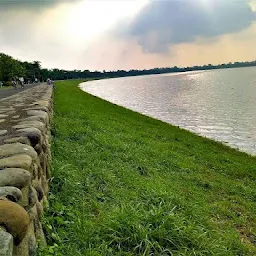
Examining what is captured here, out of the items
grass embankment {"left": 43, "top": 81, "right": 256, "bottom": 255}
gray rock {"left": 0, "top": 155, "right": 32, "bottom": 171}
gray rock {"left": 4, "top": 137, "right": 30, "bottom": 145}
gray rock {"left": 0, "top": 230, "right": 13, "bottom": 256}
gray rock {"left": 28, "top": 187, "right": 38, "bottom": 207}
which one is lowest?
grass embankment {"left": 43, "top": 81, "right": 256, "bottom": 255}

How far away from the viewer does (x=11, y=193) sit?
2375mm

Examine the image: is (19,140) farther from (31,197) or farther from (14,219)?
(14,219)

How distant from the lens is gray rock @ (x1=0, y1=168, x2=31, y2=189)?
8.25 ft

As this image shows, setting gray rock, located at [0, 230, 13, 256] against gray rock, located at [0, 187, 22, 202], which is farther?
gray rock, located at [0, 187, 22, 202]

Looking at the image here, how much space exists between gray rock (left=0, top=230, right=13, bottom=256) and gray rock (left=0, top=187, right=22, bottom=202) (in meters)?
0.44

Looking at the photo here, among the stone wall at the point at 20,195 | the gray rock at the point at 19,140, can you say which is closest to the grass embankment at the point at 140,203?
the stone wall at the point at 20,195

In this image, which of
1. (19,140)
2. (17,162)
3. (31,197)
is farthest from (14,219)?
(19,140)

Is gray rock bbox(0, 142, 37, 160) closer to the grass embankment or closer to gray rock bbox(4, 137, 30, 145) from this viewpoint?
gray rock bbox(4, 137, 30, 145)

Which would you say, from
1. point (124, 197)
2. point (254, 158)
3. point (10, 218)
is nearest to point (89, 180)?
point (124, 197)

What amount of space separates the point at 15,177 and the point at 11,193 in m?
0.22

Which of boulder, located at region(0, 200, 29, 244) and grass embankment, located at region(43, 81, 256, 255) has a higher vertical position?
boulder, located at region(0, 200, 29, 244)

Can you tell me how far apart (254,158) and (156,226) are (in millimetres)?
8408

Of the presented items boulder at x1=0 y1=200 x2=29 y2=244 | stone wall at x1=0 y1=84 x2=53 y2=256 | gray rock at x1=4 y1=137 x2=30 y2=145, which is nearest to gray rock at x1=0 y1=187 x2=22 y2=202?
stone wall at x1=0 y1=84 x2=53 y2=256

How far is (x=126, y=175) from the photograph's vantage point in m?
5.87
